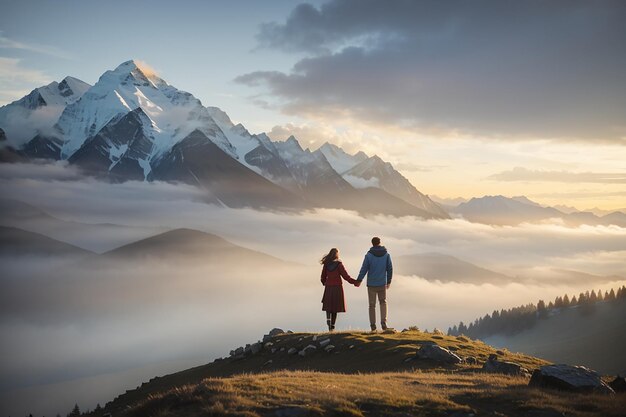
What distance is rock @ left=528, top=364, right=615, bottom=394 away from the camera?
17.0m

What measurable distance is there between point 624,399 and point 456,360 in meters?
9.49

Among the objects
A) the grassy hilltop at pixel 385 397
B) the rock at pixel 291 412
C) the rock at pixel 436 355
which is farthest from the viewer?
the rock at pixel 436 355

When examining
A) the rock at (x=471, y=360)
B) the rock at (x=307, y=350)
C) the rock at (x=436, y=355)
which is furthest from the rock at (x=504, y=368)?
the rock at (x=307, y=350)

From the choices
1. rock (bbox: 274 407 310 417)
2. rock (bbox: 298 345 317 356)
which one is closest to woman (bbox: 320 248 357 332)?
rock (bbox: 298 345 317 356)

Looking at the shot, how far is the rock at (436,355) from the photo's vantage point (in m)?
24.5

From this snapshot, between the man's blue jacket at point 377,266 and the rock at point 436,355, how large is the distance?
5775mm

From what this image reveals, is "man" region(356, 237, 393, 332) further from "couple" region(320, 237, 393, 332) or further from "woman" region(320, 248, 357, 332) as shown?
"woman" region(320, 248, 357, 332)

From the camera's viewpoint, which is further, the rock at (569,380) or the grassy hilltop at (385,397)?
the rock at (569,380)

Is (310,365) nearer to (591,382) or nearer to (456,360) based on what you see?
(456,360)

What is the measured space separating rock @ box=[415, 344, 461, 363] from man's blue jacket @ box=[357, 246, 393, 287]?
5.77 m

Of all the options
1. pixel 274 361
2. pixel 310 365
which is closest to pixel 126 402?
pixel 274 361

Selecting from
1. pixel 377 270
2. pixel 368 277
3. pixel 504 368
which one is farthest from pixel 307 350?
pixel 504 368

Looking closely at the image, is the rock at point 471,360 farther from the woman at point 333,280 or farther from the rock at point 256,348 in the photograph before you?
the rock at point 256,348

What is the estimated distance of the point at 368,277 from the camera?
101 feet
